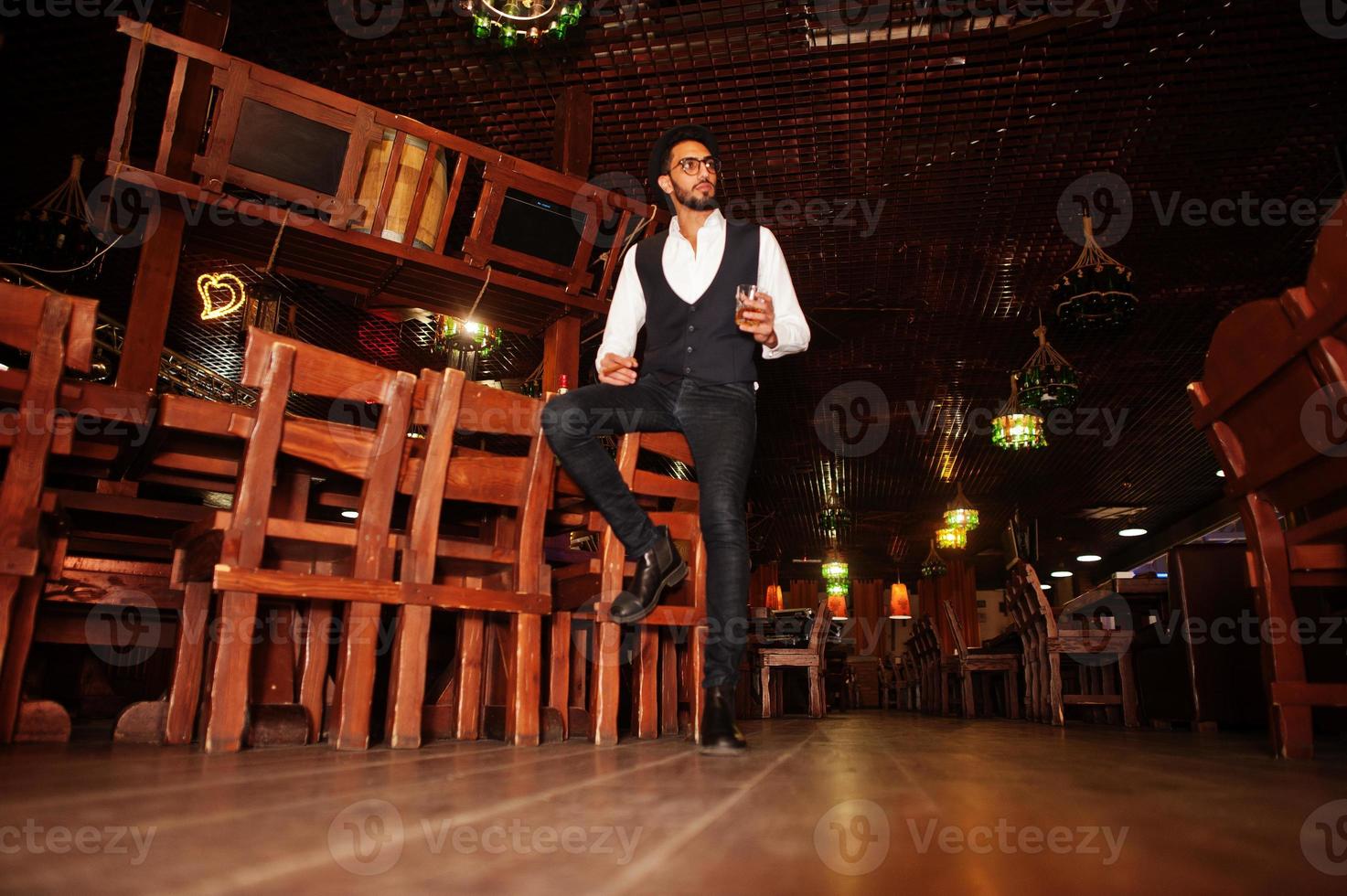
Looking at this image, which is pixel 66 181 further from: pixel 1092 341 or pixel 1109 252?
pixel 1092 341

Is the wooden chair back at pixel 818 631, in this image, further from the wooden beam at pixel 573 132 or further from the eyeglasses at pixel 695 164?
the eyeglasses at pixel 695 164

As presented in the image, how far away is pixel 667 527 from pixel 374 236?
1.94 metres

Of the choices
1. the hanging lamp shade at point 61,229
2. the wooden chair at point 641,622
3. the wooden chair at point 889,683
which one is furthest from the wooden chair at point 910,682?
the hanging lamp shade at point 61,229

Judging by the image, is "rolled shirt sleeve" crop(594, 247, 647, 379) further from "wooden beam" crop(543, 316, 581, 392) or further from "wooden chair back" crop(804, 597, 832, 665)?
"wooden chair back" crop(804, 597, 832, 665)

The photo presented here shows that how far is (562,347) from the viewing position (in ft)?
14.1

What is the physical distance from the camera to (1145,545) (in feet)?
54.2

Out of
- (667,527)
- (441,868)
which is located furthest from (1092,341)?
(441,868)

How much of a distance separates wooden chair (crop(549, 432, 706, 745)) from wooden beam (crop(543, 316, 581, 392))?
1345mm

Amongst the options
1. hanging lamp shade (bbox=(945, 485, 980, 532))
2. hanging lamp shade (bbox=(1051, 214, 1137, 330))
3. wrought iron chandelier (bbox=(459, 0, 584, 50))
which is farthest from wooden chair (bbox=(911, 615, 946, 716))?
wrought iron chandelier (bbox=(459, 0, 584, 50))

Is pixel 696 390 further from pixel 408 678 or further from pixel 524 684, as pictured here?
pixel 408 678

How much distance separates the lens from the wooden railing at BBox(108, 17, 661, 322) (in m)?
3.24

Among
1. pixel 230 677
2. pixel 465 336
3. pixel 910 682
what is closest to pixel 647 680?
pixel 230 677

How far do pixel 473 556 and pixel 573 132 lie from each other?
9.68ft

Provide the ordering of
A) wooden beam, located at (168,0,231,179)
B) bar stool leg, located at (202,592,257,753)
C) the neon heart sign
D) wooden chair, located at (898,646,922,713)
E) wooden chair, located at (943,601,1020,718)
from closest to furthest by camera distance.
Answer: bar stool leg, located at (202,592,257,753), wooden beam, located at (168,0,231,179), the neon heart sign, wooden chair, located at (943,601,1020,718), wooden chair, located at (898,646,922,713)
